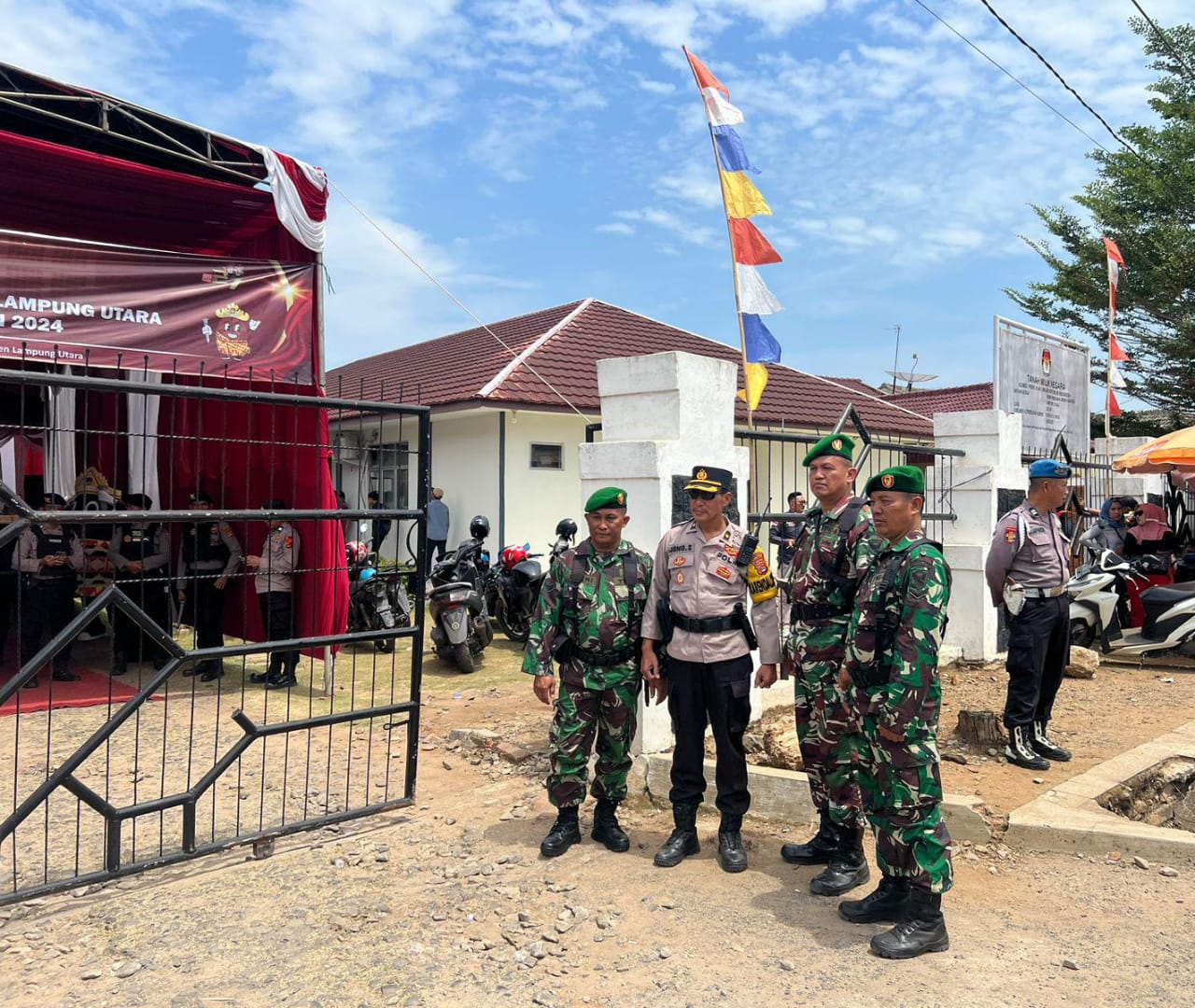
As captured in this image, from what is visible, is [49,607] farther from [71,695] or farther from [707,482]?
[707,482]

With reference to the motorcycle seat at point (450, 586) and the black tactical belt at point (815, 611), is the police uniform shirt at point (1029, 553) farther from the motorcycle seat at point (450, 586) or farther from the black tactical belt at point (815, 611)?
the motorcycle seat at point (450, 586)

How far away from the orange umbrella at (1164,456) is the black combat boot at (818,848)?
7079 millimetres

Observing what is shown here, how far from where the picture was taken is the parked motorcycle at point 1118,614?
306 inches

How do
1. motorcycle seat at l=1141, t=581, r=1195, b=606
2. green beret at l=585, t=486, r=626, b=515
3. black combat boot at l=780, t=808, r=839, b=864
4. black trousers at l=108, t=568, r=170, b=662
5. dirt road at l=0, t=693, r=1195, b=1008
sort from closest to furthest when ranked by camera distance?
dirt road at l=0, t=693, r=1195, b=1008 < black combat boot at l=780, t=808, r=839, b=864 < green beret at l=585, t=486, r=626, b=515 < black trousers at l=108, t=568, r=170, b=662 < motorcycle seat at l=1141, t=581, r=1195, b=606

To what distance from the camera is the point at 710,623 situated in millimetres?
3732

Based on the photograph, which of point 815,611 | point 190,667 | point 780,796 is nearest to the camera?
point 815,611

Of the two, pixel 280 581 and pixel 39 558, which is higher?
pixel 39 558

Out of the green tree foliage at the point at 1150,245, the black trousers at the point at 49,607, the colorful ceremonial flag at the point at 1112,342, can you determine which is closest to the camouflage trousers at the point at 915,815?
the black trousers at the point at 49,607

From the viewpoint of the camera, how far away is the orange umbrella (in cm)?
884

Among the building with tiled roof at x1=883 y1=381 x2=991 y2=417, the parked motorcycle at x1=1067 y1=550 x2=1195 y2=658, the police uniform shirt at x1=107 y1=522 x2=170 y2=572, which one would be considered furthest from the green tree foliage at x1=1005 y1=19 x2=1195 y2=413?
the police uniform shirt at x1=107 y1=522 x2=170 y2=572

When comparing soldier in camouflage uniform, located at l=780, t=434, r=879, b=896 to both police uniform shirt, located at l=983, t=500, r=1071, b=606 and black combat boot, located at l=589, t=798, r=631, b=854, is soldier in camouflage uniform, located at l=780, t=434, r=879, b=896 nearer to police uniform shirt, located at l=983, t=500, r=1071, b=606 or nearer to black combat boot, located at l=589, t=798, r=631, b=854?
black combat boot, located at l=589, t=798, r=631, b=854

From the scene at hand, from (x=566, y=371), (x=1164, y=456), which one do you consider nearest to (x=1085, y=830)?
(x=1164, y=456)

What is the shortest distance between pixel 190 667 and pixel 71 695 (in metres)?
1.37

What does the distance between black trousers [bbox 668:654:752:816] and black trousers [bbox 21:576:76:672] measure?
534 cm
